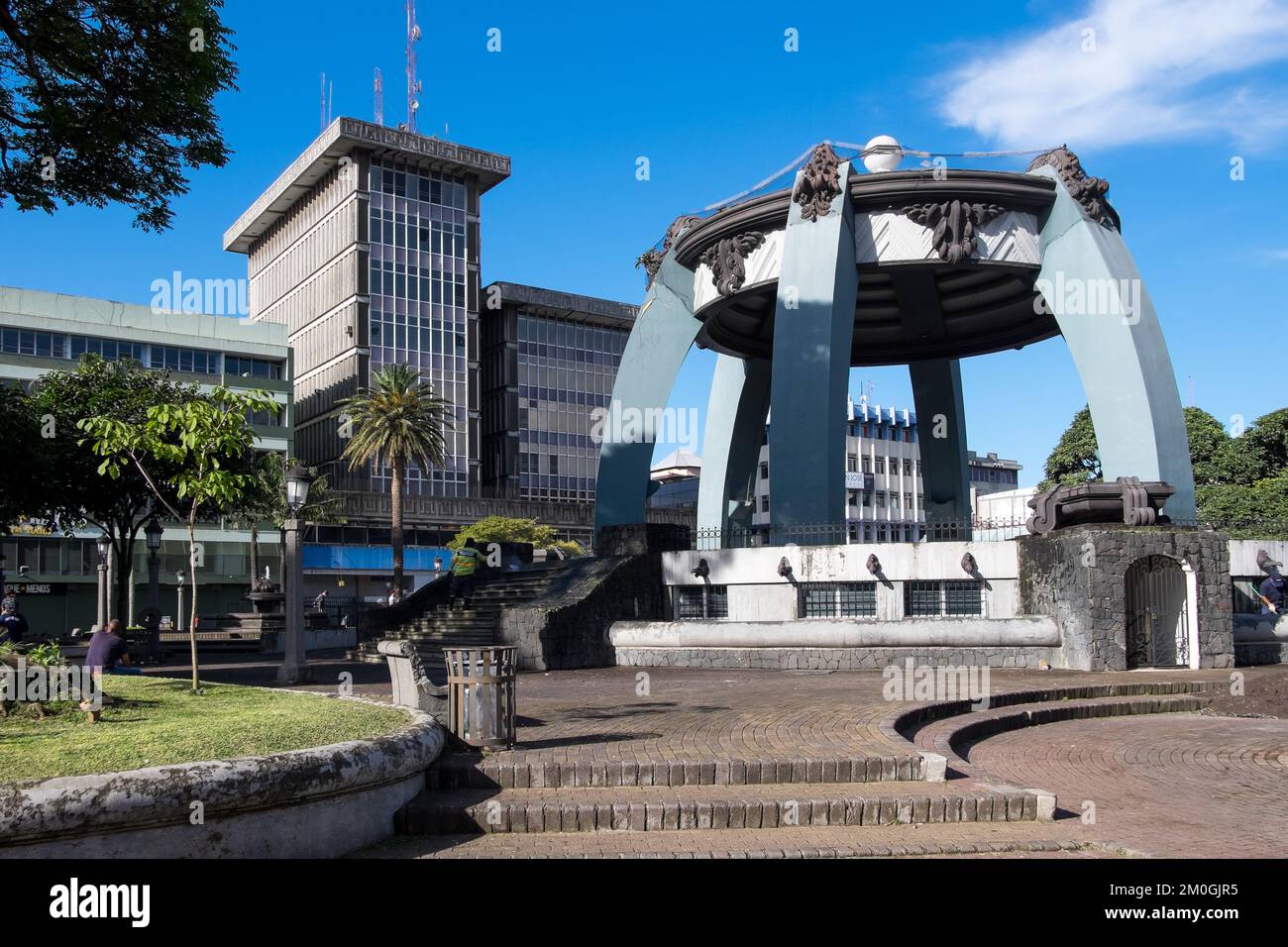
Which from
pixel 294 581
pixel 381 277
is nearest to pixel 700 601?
pixel 294 581

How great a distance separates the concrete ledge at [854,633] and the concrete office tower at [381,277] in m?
57.3

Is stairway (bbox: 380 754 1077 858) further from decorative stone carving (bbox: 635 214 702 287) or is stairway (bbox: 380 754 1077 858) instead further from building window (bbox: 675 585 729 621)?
decorative stone carving (bbox: 635 214 702 287)

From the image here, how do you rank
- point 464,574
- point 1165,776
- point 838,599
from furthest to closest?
point 464,574 < point 838,599 < point 1165,776

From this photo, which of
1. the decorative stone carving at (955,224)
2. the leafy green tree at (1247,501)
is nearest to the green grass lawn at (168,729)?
the decorative stone carving at (955,224)

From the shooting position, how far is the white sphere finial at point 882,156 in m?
25.6

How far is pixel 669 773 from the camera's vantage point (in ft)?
28.1

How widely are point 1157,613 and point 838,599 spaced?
5862 millimetres

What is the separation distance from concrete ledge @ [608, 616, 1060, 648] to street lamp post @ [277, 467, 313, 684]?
682 cm

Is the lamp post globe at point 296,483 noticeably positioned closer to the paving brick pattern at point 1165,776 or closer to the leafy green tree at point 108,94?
the leafy green tree at point 108,94

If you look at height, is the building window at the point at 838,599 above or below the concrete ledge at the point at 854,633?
above

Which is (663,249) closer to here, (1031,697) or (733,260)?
(733,260)
